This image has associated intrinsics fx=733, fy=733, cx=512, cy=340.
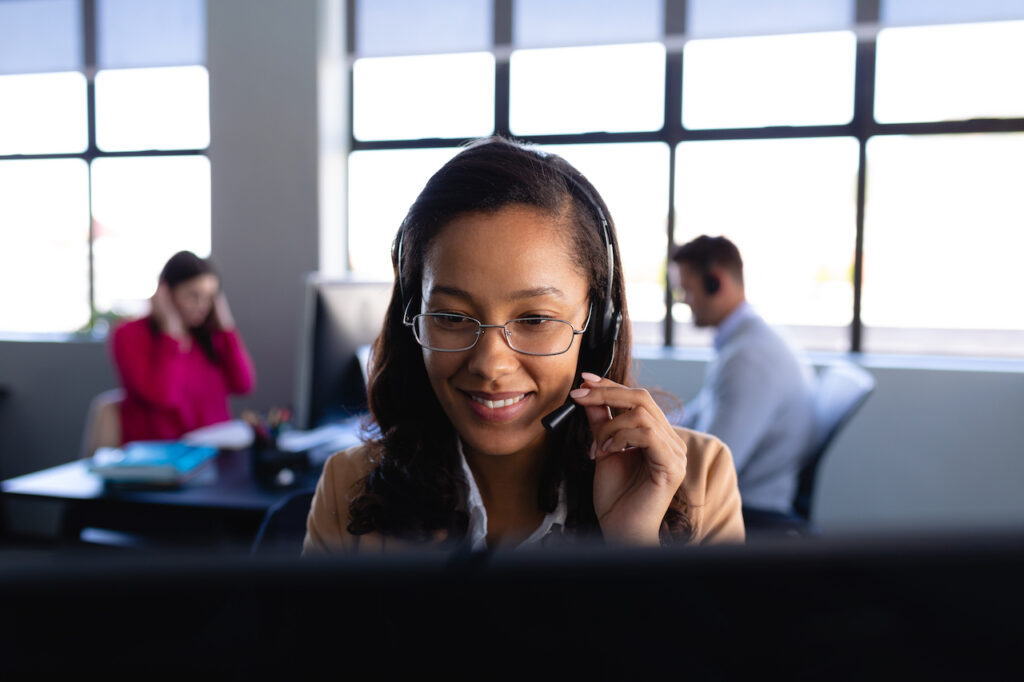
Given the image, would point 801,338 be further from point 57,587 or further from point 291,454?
point 57,587

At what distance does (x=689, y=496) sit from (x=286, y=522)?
543mm

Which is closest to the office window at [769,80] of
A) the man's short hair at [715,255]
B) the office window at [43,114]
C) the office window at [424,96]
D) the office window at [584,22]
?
the office window at [584,22]

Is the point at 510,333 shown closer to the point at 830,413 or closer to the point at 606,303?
the point at 606,303

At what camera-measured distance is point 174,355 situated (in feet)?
9.37

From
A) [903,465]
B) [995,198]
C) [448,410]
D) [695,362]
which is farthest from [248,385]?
[995,198]

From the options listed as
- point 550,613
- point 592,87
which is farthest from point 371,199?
point 550,613

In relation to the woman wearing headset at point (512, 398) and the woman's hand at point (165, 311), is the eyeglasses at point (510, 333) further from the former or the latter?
the woman's hand at point (165, 311)

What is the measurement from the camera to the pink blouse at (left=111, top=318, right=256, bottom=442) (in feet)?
9.18

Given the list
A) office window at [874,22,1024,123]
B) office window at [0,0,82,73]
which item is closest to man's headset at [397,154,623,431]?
office window at [874,22,1024,123]

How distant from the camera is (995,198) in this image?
327 centimetres

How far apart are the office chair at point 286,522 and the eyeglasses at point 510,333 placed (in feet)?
1.02

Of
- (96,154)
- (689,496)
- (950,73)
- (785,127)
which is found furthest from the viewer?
(96,154)

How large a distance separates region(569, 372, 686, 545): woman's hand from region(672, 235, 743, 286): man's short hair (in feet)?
5.53

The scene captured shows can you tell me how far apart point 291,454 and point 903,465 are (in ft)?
8.42
